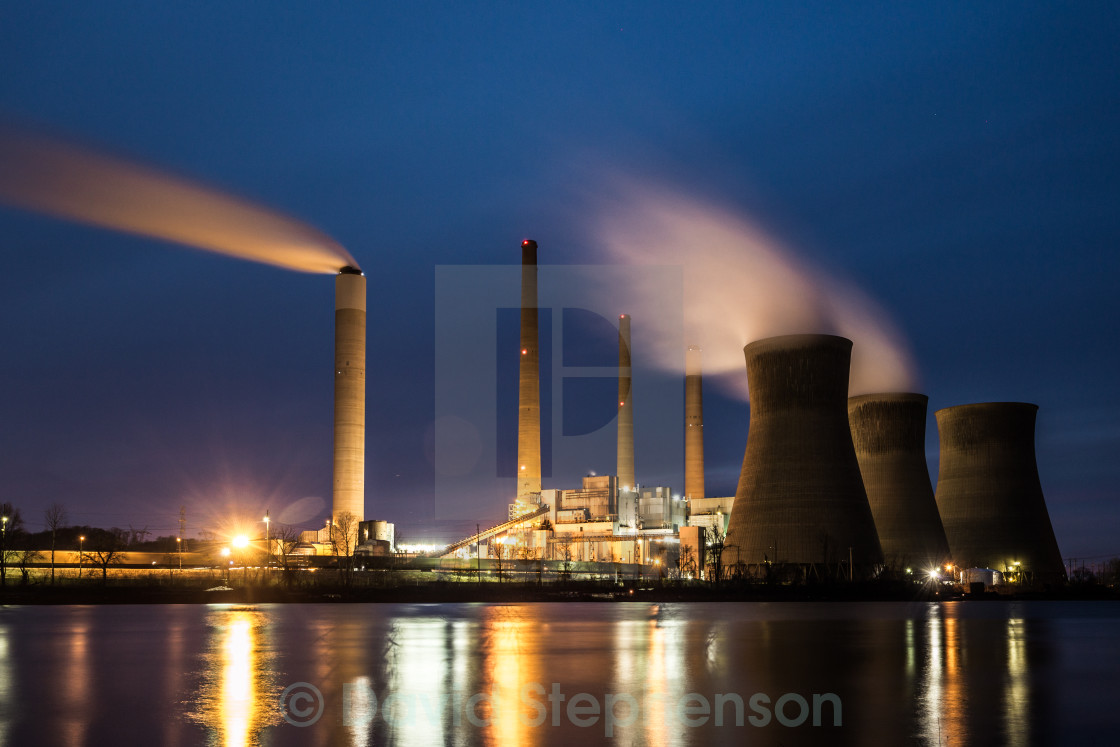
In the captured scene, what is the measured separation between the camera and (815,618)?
3152 centimetres

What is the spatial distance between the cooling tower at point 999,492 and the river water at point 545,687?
4242 centimetres

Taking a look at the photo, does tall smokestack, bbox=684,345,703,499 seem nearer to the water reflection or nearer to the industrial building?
the industrial building

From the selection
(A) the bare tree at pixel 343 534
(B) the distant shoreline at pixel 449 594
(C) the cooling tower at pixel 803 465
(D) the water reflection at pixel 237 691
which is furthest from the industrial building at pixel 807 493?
(D) the water reflection at pixel 237 691

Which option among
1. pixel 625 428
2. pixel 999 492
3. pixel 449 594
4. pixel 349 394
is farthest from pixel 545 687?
pixel 625 428

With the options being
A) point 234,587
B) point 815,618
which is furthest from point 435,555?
point 815,618

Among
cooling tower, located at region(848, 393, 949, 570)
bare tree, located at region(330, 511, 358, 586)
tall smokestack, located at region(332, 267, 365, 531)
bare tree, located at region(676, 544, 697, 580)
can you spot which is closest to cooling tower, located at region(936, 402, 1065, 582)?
cooling tower, located at region(848, 393, 949, 570)

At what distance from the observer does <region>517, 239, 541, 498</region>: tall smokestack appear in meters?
74.9

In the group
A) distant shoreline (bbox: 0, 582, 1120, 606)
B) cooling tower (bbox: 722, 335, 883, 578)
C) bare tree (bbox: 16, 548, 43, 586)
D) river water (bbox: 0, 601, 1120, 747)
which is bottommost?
distant shoreline (bbox: 0, 582, 1120, 606)

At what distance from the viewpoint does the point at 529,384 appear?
74.9 m

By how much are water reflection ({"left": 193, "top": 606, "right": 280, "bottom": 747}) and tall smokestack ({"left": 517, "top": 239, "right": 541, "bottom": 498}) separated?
5482cm

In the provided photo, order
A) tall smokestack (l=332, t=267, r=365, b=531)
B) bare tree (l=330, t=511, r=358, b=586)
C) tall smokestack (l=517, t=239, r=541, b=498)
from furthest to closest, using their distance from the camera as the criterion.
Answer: tall smokestack (l=517, t=239, r=541, b=498), tall smokestack (l=332, t=267, r=365, b=531), bare tree (l=330, t=511, r=358, b=586)

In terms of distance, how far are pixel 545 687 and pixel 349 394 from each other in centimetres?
5560

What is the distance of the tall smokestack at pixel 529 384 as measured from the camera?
246 feet

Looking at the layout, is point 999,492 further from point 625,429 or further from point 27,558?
point 27,558
